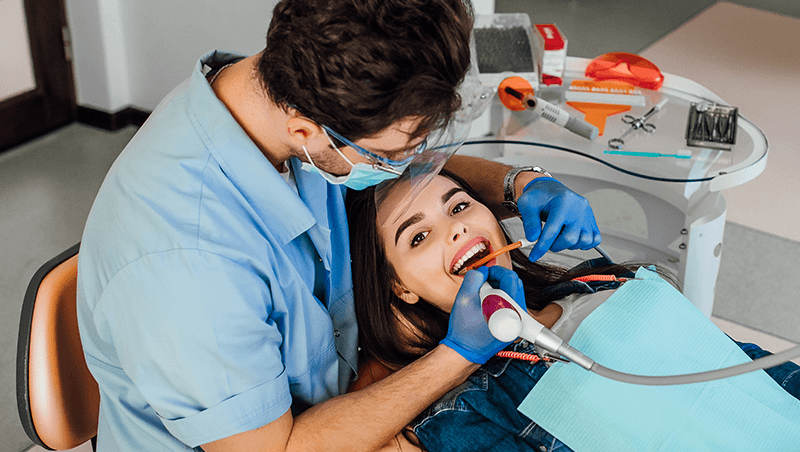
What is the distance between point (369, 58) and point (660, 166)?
3.54ft

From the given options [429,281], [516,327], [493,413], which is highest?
[516,327]

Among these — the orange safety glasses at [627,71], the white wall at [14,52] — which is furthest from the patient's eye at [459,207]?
the white wall at [14,52]

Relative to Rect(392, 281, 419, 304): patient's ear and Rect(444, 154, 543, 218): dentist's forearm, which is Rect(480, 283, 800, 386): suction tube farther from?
Rect(444, 154, 543, 218): dentist's forearm

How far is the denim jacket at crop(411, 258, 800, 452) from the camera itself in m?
1.26

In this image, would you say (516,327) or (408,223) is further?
(408,223)

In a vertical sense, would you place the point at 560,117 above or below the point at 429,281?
above

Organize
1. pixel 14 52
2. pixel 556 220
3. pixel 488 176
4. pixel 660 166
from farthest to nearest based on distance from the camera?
pixel 14 52
pixel 660 166
pixel 488 176
pixel 556 220

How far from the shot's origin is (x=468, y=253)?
1440 mm

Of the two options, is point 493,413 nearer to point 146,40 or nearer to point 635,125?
point 635,125

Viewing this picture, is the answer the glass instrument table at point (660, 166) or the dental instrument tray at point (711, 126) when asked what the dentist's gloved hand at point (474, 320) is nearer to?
the glass instrument table at point (660, 166)

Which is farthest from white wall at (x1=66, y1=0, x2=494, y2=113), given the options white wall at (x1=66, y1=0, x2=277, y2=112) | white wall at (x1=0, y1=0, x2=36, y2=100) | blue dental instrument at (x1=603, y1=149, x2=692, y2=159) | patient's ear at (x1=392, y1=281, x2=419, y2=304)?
patient's ear at (x1=392, y1=281, x2=419, y2=304)

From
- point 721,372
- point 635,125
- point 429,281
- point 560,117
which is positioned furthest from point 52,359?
point 635,125

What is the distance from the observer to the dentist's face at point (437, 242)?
1.43m

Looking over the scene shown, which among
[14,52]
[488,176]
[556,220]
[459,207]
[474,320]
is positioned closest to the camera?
[474,320]
